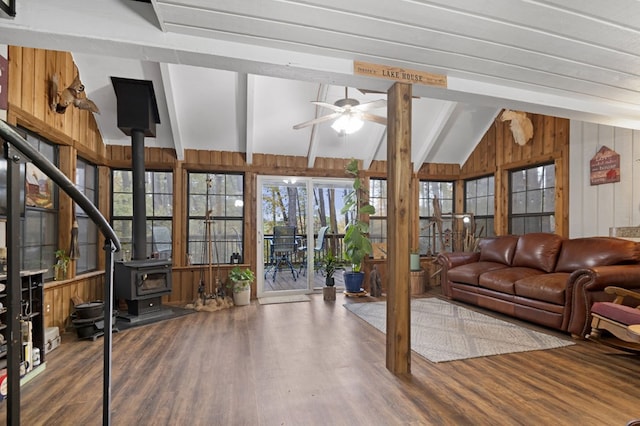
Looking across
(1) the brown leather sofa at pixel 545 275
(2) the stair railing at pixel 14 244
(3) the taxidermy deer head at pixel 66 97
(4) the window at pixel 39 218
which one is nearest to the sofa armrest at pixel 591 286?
(1) the brown leather sofa at pixel 545 275

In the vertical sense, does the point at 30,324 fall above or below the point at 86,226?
below

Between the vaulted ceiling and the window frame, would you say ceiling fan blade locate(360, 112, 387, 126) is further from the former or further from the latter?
the window frame

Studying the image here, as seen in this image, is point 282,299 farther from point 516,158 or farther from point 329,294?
point 516,158

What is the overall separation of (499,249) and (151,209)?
5.29 m

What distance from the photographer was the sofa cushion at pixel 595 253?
3.51 m

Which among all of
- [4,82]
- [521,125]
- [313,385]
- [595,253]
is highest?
[521,125]

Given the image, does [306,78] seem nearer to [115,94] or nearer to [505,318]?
[115,94]

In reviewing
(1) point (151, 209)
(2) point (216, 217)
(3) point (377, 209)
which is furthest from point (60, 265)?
(3) point (377, 209)

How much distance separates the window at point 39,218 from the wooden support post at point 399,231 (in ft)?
10.8

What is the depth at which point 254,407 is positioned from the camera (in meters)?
2.12

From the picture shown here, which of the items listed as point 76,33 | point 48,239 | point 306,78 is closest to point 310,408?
point 306,78

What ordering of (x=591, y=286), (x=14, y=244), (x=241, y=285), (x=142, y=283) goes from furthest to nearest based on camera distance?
(x=241, y=285) → (x=142, y=283) → (x=591, y=286) → (x=14, y=244)

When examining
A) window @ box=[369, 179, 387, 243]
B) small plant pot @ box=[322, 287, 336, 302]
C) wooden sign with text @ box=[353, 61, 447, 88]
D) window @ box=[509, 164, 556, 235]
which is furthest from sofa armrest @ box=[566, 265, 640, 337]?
window @ box=[369, 179, 387, 243]

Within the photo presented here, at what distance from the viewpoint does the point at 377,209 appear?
6.34 meters
